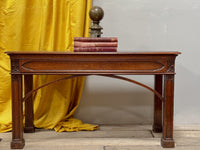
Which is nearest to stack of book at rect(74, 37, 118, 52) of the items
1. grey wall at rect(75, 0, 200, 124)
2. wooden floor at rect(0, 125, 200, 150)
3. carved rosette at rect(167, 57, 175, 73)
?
carved rosette at rect(167, 57, 175, 73)

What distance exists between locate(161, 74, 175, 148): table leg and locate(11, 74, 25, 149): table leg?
2.96 feet

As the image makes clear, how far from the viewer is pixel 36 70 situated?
5.52ft

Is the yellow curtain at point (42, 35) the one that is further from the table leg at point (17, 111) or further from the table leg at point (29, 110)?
A: the table leg at point (17, 111)

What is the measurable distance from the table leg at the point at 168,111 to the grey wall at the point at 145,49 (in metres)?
0.49

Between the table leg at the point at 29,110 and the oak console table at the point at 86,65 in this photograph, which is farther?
the table leg at the point at 29,110

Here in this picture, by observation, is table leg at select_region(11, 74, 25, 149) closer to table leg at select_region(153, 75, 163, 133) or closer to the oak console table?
the oak console table

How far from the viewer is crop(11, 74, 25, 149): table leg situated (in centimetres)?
170

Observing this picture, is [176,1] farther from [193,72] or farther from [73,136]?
[73,136]

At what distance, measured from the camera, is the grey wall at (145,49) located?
2156mm

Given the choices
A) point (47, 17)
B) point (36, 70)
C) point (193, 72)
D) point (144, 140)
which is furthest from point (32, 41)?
point (193, 72)

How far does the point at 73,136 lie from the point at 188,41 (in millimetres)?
1153

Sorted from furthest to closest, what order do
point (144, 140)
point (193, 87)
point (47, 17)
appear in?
point (193, 87)
point (47, 17)
point (144, 140)

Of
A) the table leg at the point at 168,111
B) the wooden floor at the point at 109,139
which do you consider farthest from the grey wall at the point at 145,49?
the table leg at the point at 168,111

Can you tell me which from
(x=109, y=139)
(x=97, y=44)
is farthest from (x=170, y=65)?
(x=109, y=139)
